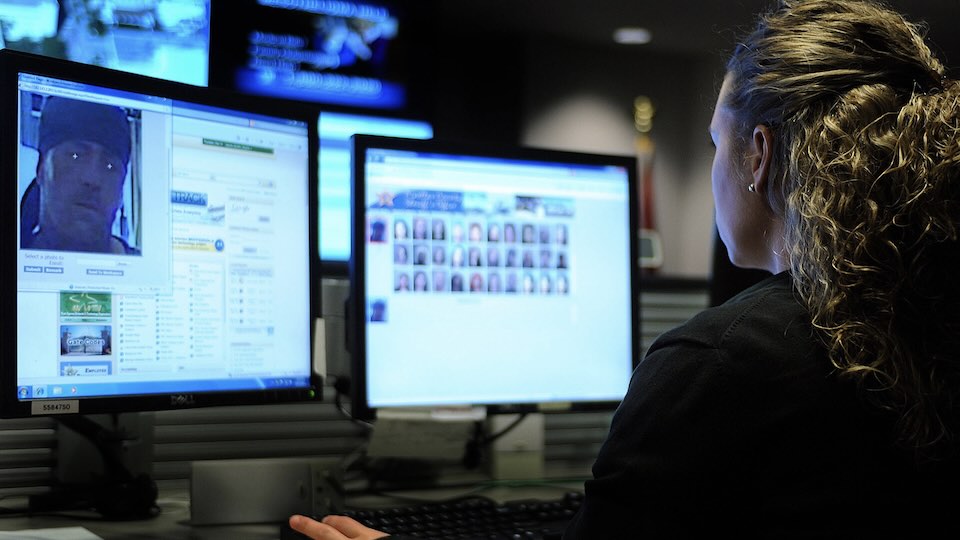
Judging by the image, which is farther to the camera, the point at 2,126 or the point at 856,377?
the point at 2,126

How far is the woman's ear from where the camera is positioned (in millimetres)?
896

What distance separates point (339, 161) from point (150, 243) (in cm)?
279

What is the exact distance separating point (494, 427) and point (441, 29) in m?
4.35

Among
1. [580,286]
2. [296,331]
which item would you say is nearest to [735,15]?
[580,286]

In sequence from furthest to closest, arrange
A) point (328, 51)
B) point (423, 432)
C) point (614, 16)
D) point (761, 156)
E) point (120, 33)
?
point (614, 16)
point (328, 51)
point (423, 432)
point (120, 33)
point (761, 156)

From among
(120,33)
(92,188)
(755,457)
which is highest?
(120,33)

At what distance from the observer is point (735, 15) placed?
16.7 ft

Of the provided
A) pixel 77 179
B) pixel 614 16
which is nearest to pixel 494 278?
pixel 77 179

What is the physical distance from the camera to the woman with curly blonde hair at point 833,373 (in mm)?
762

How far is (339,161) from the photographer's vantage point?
12.6 feet

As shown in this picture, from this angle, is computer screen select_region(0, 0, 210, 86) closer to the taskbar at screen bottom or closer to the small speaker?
the taskbar at screen bottom

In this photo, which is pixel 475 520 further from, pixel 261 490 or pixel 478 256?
→ pixel 478 256

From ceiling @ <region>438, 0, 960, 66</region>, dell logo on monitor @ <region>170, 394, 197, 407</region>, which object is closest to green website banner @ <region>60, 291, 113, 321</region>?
dell logo on monitor @ <region>170, 394, 197, 407</region>

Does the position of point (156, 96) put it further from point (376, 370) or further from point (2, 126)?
point (376, 370)
